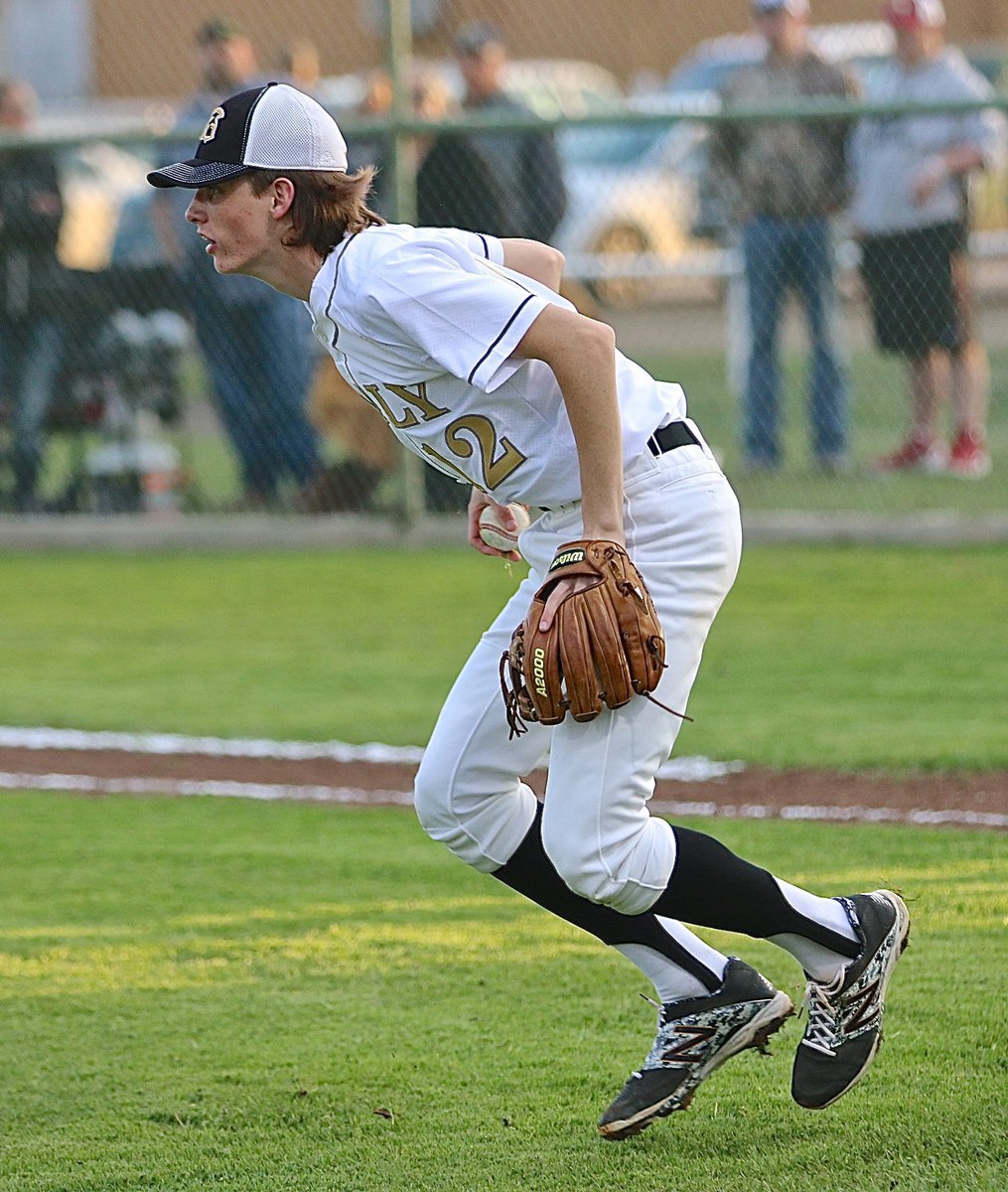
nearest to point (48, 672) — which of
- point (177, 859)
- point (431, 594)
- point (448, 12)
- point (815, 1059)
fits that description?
point (431, 594)

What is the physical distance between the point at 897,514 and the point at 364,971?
6.09 meters

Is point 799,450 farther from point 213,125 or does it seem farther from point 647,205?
point 213,125

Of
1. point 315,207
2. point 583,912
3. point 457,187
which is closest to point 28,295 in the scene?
point 457,187

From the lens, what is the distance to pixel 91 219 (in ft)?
53.0

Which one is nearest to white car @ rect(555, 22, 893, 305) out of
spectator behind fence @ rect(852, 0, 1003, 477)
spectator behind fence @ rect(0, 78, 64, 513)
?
spectator behind fence @ rect(852, 0, 1003, 477)

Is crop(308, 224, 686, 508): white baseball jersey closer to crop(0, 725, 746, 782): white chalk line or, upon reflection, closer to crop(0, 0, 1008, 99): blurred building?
crop(0, 725, 746, 782): white chalk line

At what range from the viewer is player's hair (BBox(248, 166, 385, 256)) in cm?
340

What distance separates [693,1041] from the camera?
3.47 metres

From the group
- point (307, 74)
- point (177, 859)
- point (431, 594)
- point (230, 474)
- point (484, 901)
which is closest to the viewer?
point (484, 901)

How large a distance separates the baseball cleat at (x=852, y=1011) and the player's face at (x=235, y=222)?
162cm

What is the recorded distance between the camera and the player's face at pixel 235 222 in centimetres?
340

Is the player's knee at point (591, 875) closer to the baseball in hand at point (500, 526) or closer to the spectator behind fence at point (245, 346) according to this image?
the baseball in hand at point (500, 526)

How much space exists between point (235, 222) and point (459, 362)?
0.52 metres

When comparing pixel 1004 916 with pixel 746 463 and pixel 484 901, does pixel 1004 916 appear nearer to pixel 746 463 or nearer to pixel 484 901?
pixel 484 901
